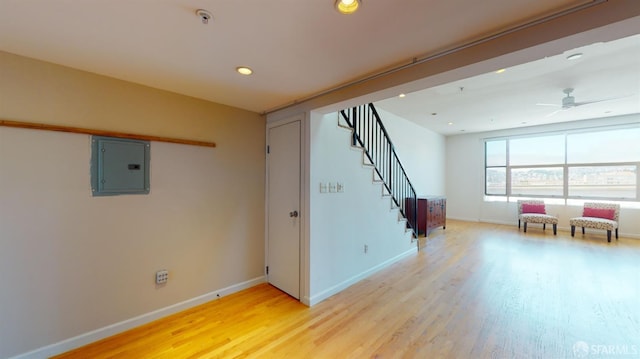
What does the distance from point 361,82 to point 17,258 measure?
3219mm

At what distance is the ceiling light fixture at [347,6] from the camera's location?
4.43ft

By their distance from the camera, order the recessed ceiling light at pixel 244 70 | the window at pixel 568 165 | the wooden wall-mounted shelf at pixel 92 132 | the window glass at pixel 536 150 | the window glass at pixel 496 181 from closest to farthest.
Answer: the wooden wall-mounted shelf at pixel 92 132, the recessed ceiling light at pixel 244 70, the window at pixel 568 165, the window glass at pixel 536 150, the window glass at pixel 496 181

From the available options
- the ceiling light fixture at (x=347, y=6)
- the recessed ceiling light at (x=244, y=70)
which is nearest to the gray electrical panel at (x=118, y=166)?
the recessed ceiling light at (x=244, y=70)

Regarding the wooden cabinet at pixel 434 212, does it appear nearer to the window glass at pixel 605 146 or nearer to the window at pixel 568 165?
the window at pixel 568 165

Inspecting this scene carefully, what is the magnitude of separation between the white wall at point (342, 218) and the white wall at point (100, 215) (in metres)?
1.03

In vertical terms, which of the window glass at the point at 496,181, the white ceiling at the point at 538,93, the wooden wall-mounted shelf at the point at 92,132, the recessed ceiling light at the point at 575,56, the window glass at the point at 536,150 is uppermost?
the white ceiling at the point at 538,93

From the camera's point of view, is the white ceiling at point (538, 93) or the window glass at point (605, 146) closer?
the white ceiling at point (538, 93)

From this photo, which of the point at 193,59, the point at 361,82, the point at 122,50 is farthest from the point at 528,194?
the point at 122,50

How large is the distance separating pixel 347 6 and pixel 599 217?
26.6 ft

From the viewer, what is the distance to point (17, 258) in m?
1.94

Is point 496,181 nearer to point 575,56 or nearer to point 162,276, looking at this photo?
point 575,56

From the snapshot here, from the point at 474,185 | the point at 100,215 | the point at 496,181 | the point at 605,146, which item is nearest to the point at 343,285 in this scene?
the point at 100,215

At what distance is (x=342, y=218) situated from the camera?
3248 millimetres

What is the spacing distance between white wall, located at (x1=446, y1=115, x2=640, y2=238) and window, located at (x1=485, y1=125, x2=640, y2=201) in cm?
22
